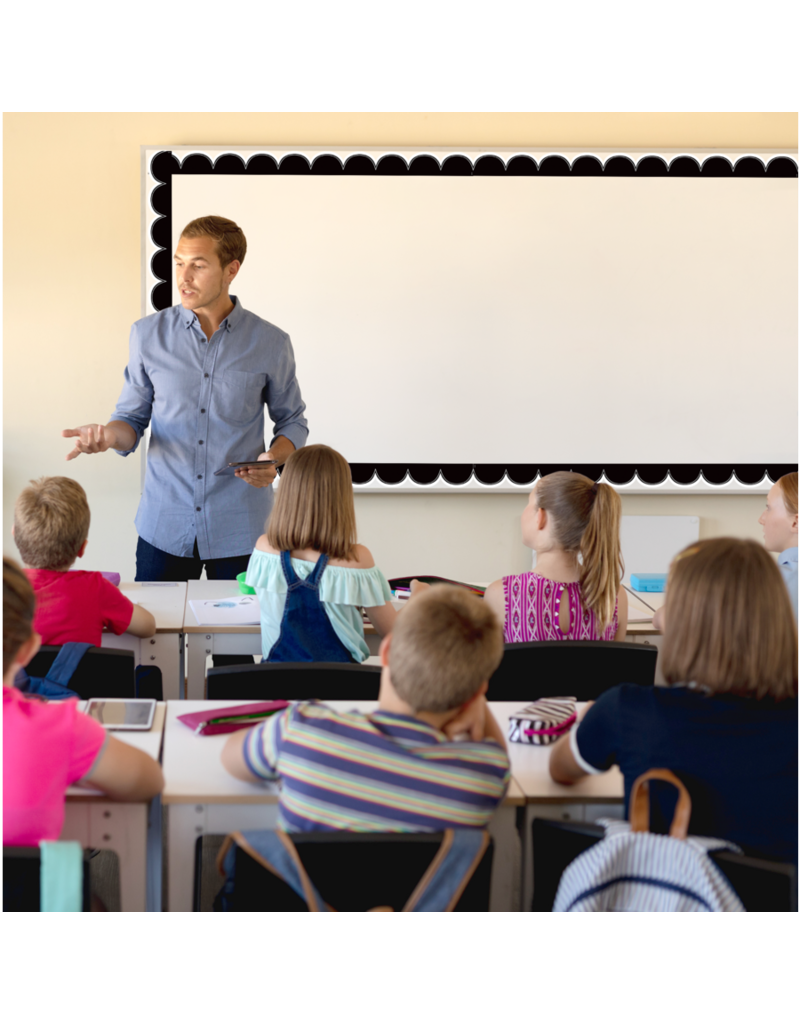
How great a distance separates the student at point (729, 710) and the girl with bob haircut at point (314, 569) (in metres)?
1.03

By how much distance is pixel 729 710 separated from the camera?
1440 mm

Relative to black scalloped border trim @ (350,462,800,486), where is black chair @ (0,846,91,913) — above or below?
below

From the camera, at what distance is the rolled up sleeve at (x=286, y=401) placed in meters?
3.41

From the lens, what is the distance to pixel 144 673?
251 centimetres

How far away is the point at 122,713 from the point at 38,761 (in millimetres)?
516

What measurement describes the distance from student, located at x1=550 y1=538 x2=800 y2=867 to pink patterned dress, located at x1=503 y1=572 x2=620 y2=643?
0.98 m

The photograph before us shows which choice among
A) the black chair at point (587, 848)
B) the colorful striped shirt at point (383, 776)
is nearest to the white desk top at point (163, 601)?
the colorful striped shirt at point (383, 776)

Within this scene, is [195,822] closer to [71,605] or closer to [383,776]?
→ [383,776]

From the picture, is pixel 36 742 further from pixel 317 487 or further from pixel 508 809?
pixel 317 487

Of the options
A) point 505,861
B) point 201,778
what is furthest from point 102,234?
point 505,861

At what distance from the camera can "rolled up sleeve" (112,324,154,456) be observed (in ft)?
11.0

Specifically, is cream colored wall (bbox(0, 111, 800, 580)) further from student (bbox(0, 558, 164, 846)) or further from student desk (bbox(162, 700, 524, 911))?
student (bbox(0, 558, 164, 846))

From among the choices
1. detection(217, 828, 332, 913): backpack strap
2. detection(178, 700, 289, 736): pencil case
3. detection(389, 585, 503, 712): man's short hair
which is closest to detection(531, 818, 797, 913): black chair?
detection(389, 585, 503, 712): man's short hair
